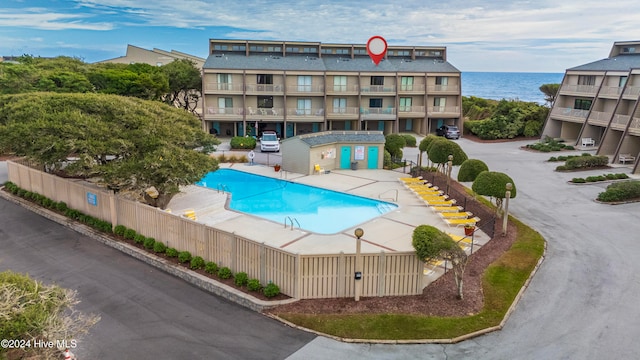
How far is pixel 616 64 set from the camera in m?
43.9

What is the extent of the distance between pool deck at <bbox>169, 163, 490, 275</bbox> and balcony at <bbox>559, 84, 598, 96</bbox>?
1051 inches

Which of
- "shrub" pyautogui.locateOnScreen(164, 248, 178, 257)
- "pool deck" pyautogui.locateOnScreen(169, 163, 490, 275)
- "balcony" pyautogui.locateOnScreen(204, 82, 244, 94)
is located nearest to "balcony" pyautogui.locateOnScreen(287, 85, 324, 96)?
"balcony" pyautogui.locateOnScreen(204, 82, 244, 94)

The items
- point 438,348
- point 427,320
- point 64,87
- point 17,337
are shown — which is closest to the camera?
point 17,337

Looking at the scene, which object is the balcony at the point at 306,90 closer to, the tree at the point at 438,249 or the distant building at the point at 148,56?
the distant building at the point at 148,56

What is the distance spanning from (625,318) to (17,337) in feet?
51.5

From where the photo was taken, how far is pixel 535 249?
18.4 m

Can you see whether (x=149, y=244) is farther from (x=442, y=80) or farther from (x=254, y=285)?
(x=442, y=80)

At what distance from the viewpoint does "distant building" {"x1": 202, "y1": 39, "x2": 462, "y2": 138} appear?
47188 millimetres

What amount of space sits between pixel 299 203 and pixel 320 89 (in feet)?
78.3

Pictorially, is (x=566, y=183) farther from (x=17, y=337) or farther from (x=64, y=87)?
(x=64, y=87)

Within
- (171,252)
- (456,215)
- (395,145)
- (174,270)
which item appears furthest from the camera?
(395,145)

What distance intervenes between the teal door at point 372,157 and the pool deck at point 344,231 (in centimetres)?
330

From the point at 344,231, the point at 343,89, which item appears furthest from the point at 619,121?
the point at 344,231

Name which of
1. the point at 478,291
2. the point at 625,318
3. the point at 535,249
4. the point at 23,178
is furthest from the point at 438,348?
the point at 23,178
